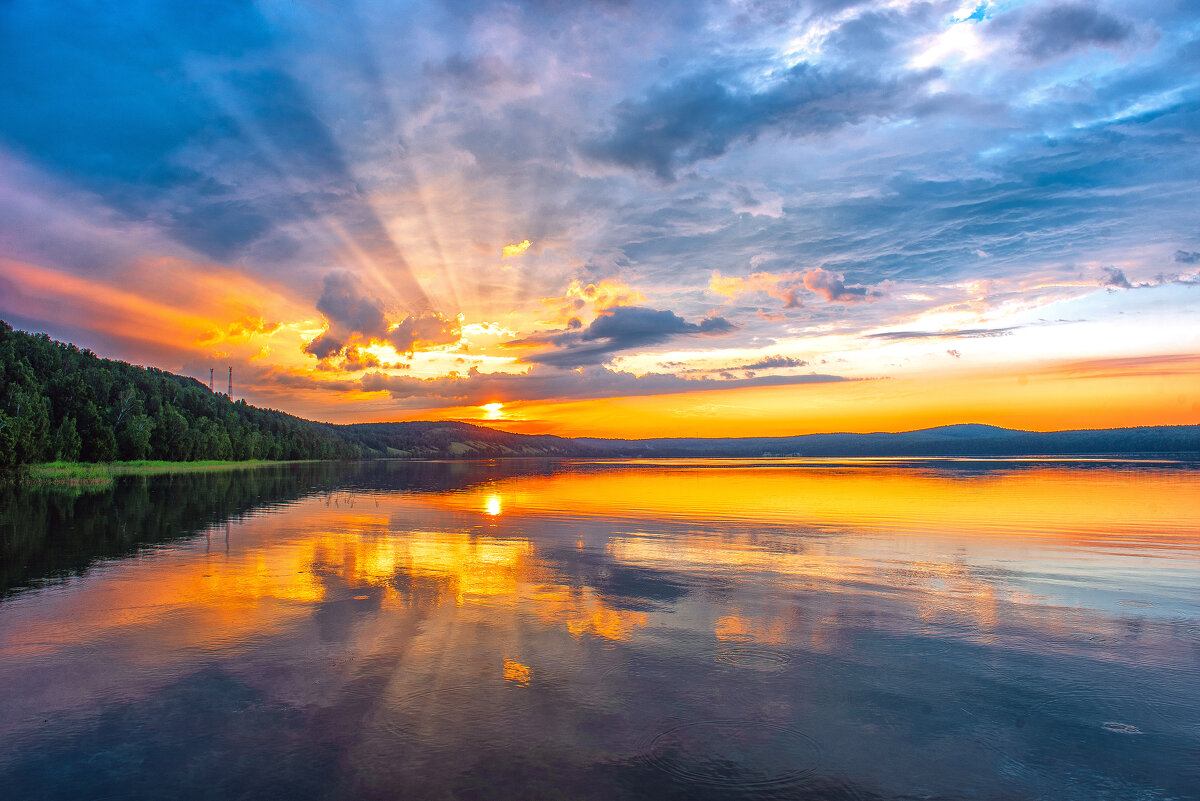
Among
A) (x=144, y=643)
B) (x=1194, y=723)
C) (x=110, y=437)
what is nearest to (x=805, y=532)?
(x=1194, y=723)

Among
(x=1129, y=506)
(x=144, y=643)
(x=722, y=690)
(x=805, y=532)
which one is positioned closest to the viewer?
(x=722, y=690)

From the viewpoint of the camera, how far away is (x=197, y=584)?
63.4 feet

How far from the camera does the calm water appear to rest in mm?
8414

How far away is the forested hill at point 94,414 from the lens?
87.3m

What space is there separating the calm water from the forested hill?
203 feet

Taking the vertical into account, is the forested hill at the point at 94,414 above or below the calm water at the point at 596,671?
above

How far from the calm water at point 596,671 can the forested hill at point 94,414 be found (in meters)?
61.8

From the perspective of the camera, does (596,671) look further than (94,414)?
No

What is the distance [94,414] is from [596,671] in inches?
5143

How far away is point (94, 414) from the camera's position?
10931cm

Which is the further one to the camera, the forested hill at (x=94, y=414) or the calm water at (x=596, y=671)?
the forested hill at (x=94, y=414)

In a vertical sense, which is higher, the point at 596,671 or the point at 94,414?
the point at 94,414

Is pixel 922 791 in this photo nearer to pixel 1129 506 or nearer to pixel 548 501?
pixel 548 501

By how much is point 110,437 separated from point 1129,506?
13349 cm
